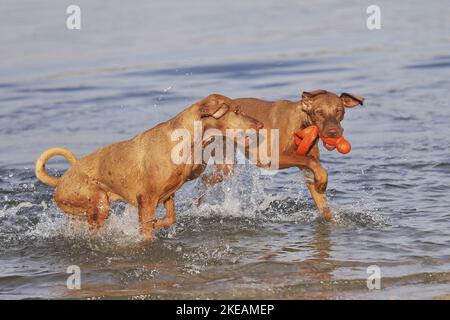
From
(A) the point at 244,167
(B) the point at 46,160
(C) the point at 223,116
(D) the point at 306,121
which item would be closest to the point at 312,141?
(D) the point at 306,121

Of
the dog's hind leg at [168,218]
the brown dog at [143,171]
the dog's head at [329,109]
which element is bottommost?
the dog's hind leg at [168,218]

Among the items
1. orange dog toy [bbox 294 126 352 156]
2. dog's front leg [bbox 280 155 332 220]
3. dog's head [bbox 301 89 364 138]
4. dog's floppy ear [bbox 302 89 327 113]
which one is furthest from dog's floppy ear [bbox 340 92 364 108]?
dog's front leg [bbox 280 155 332 220]

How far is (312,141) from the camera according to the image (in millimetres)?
10070

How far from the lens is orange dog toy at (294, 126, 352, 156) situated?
965 cm

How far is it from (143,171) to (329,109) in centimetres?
184

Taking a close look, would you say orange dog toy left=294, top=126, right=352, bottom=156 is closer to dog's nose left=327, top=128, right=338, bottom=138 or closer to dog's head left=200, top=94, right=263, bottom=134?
dog's nose left=327, top=128, right=338, bottom=138

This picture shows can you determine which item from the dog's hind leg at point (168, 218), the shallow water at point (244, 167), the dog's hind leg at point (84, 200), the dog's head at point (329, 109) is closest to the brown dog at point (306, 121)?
the dog's head at point (329, 109)

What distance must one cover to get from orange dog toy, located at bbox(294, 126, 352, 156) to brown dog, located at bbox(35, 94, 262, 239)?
0.91 metres

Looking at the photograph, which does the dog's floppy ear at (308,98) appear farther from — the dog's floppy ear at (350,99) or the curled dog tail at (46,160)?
the curled dog tail at (46,160)

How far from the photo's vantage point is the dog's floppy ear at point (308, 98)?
Result: 32.3 ft

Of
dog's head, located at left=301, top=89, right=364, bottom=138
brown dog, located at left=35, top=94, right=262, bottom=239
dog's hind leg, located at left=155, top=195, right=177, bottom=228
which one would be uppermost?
dog's head, located at left=301, top=89, right=364, bottom=138

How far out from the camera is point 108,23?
24.8 meters

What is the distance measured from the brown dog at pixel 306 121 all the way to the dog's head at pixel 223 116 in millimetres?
880
